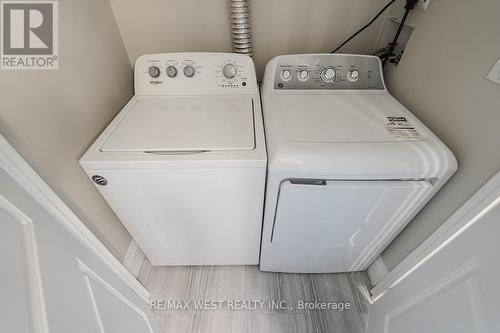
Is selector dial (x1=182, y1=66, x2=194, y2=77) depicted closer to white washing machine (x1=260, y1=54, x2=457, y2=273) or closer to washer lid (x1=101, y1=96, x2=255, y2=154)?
washer lid (x1=101, y1=96, x2=255, y2=154)

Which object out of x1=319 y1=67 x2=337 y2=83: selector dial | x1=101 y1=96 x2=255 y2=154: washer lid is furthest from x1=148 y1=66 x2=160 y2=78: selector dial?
x1=319 y1=67 x2=337 y2=83: selector dial

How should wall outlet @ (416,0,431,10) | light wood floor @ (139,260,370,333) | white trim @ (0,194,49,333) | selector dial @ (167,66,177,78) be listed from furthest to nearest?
light wood floor @ (139,260,370,333), selector dial @ (167,66,177,78), wall outlet @ (416,0,431,10), white trim @ (0,194,49,333)

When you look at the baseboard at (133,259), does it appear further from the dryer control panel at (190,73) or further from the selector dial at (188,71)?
the selector dial at (188,71)

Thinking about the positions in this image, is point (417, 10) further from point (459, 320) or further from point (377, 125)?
point (459, 320)

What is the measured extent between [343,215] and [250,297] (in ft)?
2.72

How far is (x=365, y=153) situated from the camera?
0.80m

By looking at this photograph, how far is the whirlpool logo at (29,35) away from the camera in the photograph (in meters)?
0.70

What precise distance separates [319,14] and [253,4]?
0.38 meters

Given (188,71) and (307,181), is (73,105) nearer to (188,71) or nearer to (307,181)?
(188,71)

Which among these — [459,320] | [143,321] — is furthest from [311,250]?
[143,321]

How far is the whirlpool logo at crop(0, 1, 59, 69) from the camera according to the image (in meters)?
0.70

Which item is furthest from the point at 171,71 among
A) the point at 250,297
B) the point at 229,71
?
the point at 250,297

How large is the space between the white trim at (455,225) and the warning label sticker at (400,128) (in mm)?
279

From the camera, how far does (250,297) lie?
136 cm
